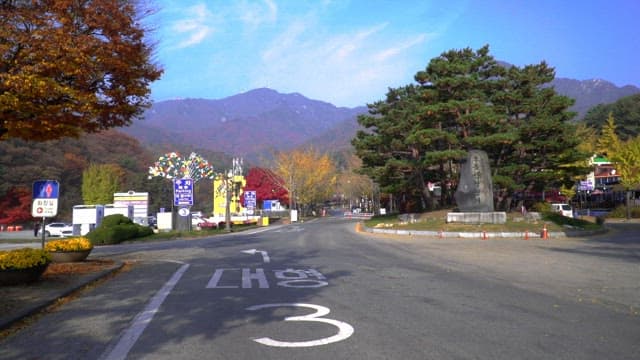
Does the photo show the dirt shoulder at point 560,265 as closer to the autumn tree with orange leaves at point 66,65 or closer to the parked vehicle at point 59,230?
the autumn tree with orange leaves at point 66,65

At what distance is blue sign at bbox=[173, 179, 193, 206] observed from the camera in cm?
4097

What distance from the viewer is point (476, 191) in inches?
1316

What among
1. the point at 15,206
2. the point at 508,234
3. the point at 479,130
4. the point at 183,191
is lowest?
the point at 508,234

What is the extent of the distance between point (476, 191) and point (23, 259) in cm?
2665

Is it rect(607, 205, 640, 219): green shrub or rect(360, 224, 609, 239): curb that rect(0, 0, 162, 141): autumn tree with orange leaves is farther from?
rect(607, 205, 640, 219): green shrub

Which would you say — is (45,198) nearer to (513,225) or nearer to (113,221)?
(113,221)

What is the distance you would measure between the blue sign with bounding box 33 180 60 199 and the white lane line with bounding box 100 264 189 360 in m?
4.54

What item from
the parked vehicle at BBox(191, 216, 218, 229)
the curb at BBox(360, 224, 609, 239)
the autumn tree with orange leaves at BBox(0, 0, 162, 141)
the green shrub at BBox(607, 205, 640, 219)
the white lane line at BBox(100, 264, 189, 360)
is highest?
the autumn tree with orange leaves at BBox(0, 0, 162, 141)

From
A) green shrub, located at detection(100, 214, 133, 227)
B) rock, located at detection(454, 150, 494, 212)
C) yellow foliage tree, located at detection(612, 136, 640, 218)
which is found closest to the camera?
rock, located at detection(454, 150, 494, 212)

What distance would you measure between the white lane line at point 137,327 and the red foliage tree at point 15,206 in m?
61.8

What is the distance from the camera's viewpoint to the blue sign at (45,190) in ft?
48.4

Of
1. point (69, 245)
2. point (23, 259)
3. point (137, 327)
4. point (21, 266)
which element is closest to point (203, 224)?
point (69, 245)

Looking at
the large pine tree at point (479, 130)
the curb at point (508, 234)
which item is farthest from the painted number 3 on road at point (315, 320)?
the large pine tree at point (479, 130)


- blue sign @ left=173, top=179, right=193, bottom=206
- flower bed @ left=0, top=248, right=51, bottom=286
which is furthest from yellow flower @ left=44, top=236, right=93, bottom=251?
blue sign @ left=173, top=179, right=193, bottom=206
